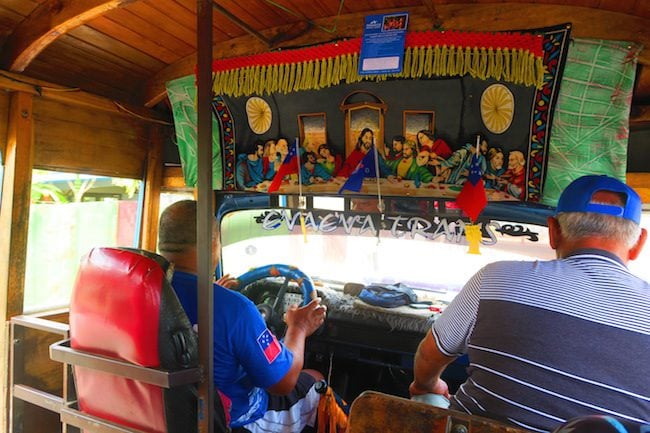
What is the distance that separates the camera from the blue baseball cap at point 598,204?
4.67 ft

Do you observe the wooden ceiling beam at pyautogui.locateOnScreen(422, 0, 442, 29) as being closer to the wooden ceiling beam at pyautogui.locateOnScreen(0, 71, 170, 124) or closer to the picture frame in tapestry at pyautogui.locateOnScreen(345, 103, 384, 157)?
the picture frame in tapestry at pyautogui.locateOnScreen(345, 103, 384, 157)

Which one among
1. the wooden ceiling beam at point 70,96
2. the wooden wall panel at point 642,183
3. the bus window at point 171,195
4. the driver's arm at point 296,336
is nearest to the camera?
the driver's arm at point 296,336

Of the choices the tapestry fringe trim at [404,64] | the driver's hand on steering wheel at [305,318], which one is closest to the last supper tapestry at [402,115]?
the tapestry fringe trim at [404,64]

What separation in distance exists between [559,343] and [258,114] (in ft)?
7.26

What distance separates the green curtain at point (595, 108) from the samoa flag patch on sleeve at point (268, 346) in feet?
5.25

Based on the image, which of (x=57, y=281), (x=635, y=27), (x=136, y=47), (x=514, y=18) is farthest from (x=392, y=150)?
(x=57, y=281)

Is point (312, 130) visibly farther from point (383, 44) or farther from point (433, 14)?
point (433, 14)

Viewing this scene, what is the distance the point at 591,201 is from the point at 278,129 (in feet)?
6.23

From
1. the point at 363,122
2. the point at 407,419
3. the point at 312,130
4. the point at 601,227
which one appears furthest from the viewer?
the point at 312,130

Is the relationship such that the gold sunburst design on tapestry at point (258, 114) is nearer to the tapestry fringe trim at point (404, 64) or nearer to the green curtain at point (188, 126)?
the tapestry fringe trim at point (404, 64)

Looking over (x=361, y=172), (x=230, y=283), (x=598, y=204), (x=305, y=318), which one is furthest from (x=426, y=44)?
(x=230, y=283)

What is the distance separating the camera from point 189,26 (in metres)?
2.64

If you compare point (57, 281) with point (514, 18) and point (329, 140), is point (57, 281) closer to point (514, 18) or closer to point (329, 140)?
point (329, 140)

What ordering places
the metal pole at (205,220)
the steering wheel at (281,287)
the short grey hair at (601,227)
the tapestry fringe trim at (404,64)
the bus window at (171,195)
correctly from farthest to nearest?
the bus window at (171,195) → the steering wheel at (281,287) → the tapestry fringe trim at (404,64) → the metal pole at (205,220) → the short grey hair at (601,227)
